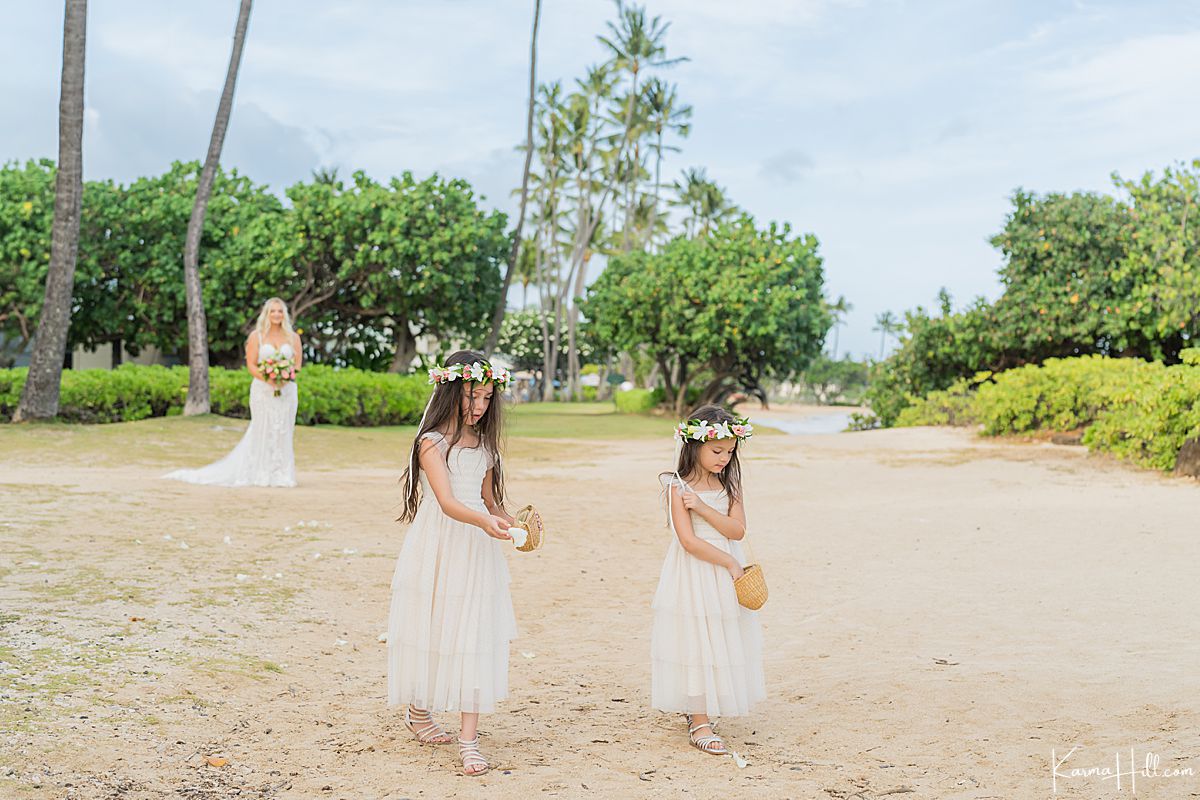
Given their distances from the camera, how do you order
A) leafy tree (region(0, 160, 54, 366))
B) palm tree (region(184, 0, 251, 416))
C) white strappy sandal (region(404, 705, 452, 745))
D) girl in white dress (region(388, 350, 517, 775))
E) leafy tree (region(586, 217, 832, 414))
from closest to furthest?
girl in white dress (region(388, 350, 517, 775))
white strappy sandal (region(404, 705, 452, 745))
palm tree (region(184, 0, 251, 416))
leafy tree (region(0, 160, 54, 366))
leafy tree (region(586, 217, 832, 414))

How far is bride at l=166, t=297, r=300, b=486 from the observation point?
1188 cm

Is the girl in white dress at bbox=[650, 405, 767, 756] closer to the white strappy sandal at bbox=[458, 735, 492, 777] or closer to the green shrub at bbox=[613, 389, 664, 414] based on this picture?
the white strappy sandal at bbox=[458, 735, 492, 777]

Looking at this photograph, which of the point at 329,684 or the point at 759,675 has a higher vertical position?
the point at 759,675

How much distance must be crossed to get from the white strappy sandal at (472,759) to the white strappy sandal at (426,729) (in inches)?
10.1

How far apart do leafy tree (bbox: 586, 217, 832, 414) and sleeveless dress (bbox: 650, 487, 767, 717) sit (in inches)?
1046

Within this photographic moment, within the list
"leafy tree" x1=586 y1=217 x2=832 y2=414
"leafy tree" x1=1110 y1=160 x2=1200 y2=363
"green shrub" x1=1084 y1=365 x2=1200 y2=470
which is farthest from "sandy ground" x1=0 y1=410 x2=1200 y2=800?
"leafy tree" x1=586 y1=217 x2=832 y2=414

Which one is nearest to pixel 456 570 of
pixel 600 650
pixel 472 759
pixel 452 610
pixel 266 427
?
pixel 452 610

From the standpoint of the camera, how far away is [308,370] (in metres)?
24.1

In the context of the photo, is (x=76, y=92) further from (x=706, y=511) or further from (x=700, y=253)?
(x=700, y=253)

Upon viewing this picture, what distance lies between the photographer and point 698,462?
433 cm

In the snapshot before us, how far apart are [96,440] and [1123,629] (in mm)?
13886

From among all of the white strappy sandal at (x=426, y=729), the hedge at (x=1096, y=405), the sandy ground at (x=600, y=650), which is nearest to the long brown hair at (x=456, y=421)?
the white strappy sandal at (x=426, y=729)

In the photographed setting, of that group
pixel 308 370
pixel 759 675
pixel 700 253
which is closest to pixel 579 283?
pixel 700 253

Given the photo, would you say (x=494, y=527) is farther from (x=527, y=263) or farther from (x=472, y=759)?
(x=527, y=263)
